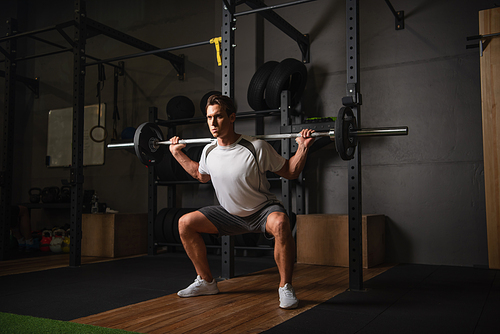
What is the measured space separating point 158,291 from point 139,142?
1.00 m

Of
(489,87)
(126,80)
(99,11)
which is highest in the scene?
(99,11)

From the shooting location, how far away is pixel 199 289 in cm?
245

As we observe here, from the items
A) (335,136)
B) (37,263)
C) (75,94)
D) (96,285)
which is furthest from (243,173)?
(37,263)

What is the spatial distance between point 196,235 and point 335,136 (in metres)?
1.01

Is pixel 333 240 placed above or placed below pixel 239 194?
below

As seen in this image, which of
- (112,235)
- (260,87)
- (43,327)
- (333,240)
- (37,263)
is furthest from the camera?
(112,235)

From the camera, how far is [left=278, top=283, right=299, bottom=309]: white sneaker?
213cm

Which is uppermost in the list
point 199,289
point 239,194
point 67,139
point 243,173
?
point 67,139

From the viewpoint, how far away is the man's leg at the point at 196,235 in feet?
8.07

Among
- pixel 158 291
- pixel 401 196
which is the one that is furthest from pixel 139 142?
pixel 401 196

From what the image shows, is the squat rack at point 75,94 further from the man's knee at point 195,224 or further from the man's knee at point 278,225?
the man's knee at point 278,225

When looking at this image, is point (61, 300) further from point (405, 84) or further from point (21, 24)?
point (21, 24)

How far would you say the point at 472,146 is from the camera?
3.57 metres

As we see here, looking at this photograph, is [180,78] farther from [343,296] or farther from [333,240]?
[343,296]
